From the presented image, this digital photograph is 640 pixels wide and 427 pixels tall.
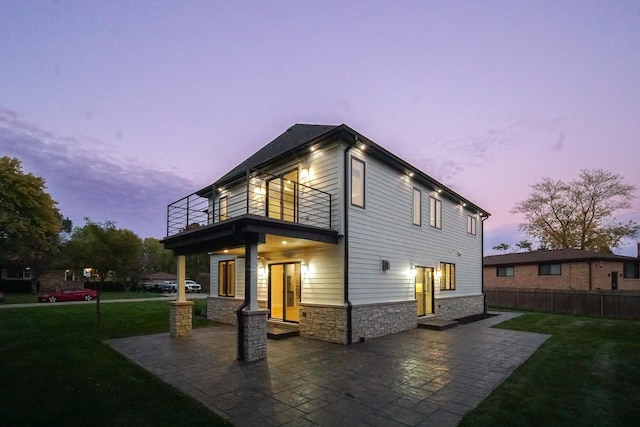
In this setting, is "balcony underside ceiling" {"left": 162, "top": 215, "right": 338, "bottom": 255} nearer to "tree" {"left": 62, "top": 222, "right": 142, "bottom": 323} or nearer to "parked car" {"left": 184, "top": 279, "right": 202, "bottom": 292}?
"tree" {"left": 62, "top": 222, "right": 142, "bottom": 323}

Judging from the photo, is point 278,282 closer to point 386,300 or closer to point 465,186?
point 386,300

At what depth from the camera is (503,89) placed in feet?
50.0

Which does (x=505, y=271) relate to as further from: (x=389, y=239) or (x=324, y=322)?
(x=324, y=322)

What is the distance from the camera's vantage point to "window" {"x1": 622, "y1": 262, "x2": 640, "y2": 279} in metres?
22.2

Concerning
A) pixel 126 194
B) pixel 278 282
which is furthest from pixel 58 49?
pixel 126 194

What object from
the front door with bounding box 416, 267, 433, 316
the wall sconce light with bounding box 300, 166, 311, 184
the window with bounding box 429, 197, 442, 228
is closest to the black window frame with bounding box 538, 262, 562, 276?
the window with bounding box 429, 197, 442, 228

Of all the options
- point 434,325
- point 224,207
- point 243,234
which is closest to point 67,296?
point 224,207

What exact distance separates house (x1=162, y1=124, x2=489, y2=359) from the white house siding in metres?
0.04

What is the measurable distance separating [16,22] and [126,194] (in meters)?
50.2

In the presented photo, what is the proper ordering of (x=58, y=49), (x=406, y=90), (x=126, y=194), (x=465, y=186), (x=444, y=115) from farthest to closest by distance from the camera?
(x=126, y=194) → (x=465, y=186) → (x=444, y=115) → (x=406, y=90) → (x=58, y=49)

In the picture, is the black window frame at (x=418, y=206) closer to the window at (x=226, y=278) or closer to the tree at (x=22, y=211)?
the window at (x=226, y=278)

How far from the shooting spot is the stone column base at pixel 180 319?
10.3m

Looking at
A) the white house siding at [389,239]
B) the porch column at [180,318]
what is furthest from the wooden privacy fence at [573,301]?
the porch column at [180,318]

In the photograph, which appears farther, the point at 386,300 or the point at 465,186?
the point at 465,186
